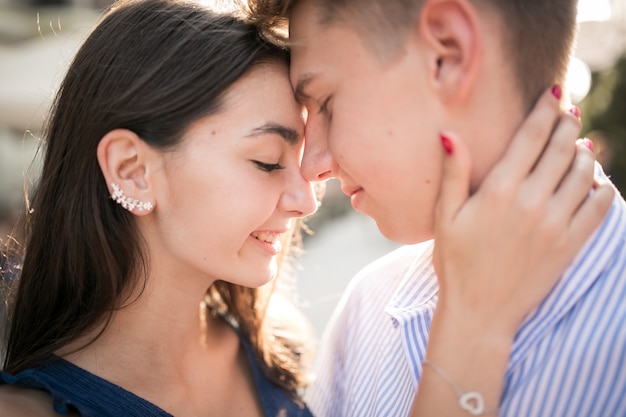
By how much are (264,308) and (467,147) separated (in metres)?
1.47

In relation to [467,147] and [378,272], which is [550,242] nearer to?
[467,147]

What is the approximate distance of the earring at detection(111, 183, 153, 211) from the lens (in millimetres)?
2311

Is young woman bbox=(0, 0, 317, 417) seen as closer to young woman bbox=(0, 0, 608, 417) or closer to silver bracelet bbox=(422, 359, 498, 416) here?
young woman bbox=(0, 0, 608, 417)

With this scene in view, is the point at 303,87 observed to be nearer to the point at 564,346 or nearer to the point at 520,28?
the point at 520,28

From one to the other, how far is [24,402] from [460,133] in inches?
61.5

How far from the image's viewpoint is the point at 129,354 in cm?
239

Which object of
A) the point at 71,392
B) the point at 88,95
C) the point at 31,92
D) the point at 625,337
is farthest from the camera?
the point at 31,92

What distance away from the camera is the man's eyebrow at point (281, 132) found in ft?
7.43

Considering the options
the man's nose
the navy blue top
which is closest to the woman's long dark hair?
the navy blue top

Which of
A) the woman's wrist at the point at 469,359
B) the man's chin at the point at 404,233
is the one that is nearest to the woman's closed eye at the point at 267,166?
the man's chin at the point at 404,233

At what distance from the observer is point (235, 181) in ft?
7.45

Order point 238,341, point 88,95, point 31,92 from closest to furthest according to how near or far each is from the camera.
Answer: point 88,95
point 238,341
point 31,92

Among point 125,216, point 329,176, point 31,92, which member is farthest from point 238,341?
point 31,92

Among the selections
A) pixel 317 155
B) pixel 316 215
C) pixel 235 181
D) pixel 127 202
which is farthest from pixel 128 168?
pixel 316 215
